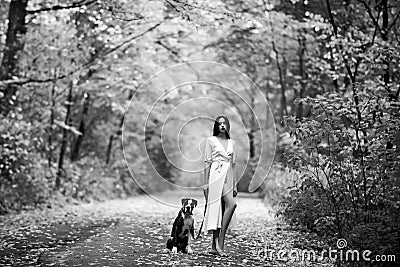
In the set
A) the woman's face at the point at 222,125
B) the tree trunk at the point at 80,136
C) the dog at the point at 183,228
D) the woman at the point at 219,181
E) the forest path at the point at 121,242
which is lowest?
the forest path at the point at 121,242

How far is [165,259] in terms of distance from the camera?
28.5ft

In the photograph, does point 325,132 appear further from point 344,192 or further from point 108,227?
point 108,227

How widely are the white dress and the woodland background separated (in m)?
0.91

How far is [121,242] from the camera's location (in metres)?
10.8

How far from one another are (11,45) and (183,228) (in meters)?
10.5

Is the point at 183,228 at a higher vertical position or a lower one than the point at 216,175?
lower

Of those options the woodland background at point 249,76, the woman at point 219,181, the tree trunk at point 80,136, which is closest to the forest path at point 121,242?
the woman at point 219,181

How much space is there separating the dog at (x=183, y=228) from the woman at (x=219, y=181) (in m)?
0.33

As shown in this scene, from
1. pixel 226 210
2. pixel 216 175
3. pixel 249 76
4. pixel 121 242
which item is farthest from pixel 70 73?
pixel 249 76

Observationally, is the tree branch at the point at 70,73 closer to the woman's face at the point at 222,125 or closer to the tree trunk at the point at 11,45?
the tree trunk at the point at 11,45

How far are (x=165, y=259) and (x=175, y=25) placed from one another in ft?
56.4

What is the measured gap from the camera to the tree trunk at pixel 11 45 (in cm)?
1714

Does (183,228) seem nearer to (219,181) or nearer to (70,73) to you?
(219,181)

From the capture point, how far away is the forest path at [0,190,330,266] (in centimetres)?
860
